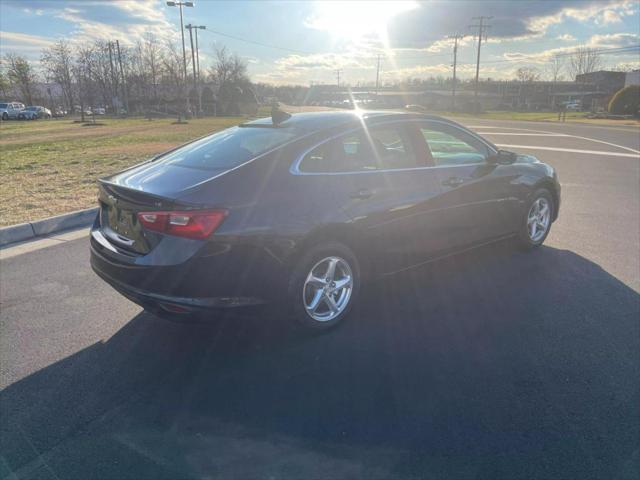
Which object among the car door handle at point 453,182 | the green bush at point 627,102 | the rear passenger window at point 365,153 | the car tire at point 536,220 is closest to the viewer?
the rear passenger window at point 365,153

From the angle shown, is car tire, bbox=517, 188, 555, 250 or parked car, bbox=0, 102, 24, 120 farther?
parked car, bbox=0, 102, 24, 120

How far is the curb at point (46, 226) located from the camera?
5.96 metres

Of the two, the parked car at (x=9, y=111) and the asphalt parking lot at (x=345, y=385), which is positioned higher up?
the parked car at (x=9, y=111)

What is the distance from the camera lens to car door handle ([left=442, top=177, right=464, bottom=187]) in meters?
4.36

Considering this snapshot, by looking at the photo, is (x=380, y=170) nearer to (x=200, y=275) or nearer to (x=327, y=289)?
→ (x=327, y=289)

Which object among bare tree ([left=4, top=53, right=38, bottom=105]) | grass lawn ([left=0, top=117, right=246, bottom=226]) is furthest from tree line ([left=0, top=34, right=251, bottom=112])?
grass lawn ([left=0, top=117, right=246, bottom=226])

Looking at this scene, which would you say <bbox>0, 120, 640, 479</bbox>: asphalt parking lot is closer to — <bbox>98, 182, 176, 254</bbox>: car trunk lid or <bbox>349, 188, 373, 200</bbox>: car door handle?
<bbox>98, 182, 176, 254</bbox>: car trunk lid

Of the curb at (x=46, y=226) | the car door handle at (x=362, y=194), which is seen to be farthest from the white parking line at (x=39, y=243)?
the car door handle at (x=362, y=194)

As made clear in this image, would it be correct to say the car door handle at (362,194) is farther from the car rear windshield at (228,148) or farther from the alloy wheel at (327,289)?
the car rear windshield at (228,148)

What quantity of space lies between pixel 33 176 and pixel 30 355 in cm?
867

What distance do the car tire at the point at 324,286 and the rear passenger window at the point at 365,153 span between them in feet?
2.03

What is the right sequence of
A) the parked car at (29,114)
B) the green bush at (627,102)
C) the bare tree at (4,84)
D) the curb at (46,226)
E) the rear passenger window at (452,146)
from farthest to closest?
the bare tree at (4,84) → the parked car at (29,114) → the green bush at (627,102) → the curb at (46,226) → the rear passenger window at (452,146)

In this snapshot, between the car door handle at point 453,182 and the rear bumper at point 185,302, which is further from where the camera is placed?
the car door handle at point 453,182

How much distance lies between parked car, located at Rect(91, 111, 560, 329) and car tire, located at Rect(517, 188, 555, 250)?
1.89ft
